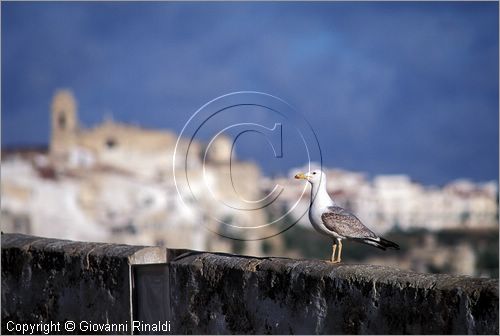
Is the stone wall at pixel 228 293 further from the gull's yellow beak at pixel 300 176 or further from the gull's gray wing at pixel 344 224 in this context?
the gull's yellow beak at pixel 300 176

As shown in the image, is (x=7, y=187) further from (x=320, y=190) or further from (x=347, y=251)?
(x=320, y=190)

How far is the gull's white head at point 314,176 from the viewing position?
498 centimetres

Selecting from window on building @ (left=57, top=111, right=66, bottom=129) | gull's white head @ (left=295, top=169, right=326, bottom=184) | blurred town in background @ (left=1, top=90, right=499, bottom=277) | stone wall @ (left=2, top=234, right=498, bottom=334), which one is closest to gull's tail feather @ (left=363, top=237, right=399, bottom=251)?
stone wall @ (left=2, top=234, right=498, bottom=334)

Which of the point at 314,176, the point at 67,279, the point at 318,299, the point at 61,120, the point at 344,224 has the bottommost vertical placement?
the point at 318,299

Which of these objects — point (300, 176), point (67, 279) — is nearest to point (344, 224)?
point (300, 176)

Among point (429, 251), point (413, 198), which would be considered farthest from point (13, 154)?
point (413, 198)

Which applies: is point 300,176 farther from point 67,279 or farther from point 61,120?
point 61,120

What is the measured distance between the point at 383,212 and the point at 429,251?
2242cm

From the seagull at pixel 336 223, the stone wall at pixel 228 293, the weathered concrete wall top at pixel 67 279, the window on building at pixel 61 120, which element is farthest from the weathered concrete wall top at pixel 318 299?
the window on building at pixel 61 120

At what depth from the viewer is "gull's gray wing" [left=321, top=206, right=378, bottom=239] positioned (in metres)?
4.85

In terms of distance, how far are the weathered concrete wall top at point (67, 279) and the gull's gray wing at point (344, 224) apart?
1.22m

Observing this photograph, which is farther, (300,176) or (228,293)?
(228,293)

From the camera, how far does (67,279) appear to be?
20.3 feet

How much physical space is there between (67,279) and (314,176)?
1.83m
